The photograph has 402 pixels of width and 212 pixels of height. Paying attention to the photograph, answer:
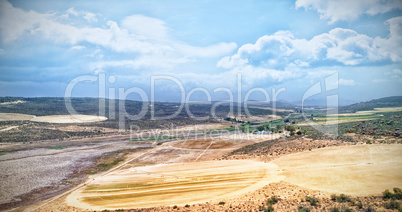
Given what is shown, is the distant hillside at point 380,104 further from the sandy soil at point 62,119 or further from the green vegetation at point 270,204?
the sandy soil at point 62,119

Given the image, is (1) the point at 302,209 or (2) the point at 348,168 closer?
(1) the point at 302,209

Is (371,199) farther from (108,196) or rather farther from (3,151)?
(3,151)

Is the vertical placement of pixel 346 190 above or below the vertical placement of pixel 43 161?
above

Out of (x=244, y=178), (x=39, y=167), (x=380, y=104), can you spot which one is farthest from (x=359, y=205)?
(x=380, y=104)

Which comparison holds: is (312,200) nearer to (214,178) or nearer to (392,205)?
(392,205)

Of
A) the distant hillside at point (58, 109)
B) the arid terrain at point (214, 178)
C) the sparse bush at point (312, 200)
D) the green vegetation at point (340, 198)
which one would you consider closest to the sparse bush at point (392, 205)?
the arid terrain at point (214, 178)

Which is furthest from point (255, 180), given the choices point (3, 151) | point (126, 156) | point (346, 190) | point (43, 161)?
point (3, 151)

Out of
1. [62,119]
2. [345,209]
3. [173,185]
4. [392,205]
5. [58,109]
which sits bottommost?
[173,185]

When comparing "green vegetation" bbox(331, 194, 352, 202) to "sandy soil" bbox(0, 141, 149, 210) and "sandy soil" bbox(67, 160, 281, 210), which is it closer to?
"sandy soil" bbox(67, 160, 281, 210)
